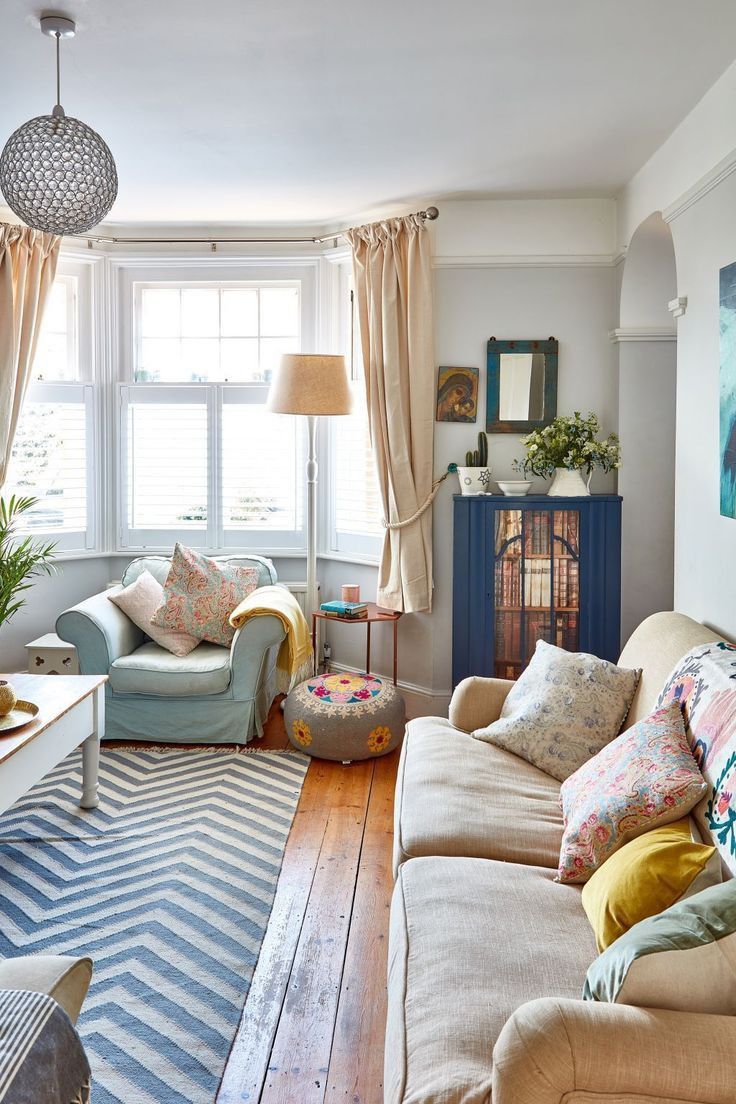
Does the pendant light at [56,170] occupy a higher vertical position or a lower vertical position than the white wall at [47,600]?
higher

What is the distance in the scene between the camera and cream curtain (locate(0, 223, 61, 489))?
15.4ft

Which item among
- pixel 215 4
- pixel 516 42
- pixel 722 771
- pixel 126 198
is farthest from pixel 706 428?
pixel 126 198

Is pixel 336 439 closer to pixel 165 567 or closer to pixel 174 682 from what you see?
pixel 165 567

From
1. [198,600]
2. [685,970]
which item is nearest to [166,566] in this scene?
[198,600]

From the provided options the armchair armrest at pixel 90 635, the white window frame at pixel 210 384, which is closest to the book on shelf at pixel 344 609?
the white window frame at pixel 210 384

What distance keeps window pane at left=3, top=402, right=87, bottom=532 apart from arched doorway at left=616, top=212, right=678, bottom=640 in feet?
9.79

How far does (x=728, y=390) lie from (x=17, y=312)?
3516 millimetres

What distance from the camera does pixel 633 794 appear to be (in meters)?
2.05

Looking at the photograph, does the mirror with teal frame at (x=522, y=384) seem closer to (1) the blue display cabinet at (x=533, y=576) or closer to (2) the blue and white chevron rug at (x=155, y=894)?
(1) the blue display cabinet at (x=533, y=576)

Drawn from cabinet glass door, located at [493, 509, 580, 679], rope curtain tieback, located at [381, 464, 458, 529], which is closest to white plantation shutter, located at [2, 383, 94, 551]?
rope curtain tieback, located at [381, 464, 458, 529]

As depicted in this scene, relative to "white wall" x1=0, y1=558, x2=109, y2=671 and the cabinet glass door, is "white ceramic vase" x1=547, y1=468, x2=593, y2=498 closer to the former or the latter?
the cabinet glass door

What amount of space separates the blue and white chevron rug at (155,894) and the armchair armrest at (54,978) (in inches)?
27.3

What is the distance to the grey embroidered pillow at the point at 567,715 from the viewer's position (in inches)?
108

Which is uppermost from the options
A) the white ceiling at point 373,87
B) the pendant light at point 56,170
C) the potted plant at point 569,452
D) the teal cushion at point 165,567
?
the white ceiling at point 373,87
